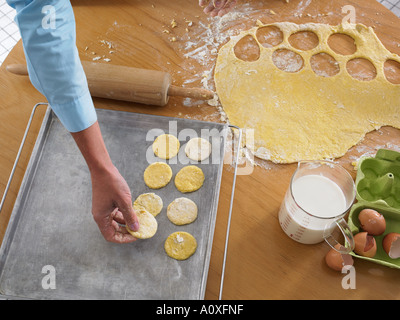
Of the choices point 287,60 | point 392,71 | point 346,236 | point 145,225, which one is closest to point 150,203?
point 145,225

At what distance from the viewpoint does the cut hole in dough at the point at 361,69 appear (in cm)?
137

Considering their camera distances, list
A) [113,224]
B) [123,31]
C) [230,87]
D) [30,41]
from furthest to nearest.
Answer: [123,31], [230,87], [113,224], [30,41]

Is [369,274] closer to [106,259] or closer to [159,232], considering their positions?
[159,232]

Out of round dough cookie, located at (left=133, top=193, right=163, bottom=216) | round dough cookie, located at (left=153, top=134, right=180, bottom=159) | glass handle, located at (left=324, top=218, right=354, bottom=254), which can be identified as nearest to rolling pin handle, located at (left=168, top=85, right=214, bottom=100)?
round dough cookie, located at (left=153, top=134, right=180, bottom=159)

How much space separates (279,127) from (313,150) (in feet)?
0.44

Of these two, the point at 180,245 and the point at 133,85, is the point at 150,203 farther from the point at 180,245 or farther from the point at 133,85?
the point at 133,85

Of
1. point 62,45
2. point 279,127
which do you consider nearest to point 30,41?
point 62,45

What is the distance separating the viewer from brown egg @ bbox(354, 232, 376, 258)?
3.20ft

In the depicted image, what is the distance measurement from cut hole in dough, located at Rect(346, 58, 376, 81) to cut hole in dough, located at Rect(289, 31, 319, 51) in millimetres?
152

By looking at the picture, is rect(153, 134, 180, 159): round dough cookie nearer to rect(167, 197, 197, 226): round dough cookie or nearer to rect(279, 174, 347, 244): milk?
rect(167, 197, 197, 226): round dough cookie

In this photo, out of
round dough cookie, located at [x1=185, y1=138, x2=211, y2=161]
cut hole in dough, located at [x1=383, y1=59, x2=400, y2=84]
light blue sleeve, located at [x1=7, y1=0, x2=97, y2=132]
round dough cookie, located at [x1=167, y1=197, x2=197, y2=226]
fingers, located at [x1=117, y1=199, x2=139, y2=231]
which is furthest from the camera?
cut hole in dough, located at [x1=383, y1=59, x2=400, y2=84]

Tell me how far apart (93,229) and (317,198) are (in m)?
0.62

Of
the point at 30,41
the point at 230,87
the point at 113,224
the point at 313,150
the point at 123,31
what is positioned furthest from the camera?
the point at 123,31

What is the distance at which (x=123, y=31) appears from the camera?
4.74 feet
